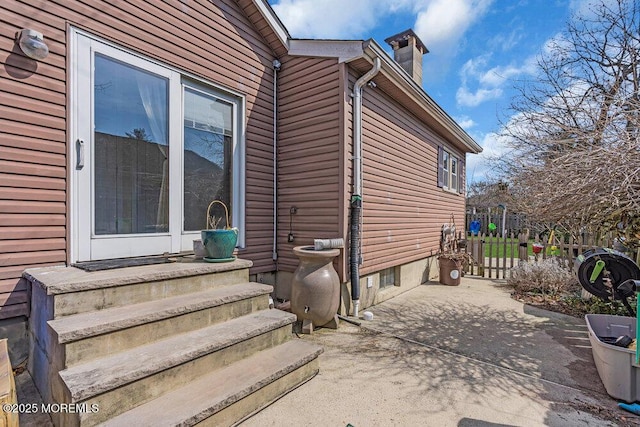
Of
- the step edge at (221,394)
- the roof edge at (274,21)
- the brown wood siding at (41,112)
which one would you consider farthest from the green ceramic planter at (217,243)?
the roof edge at (274,21)

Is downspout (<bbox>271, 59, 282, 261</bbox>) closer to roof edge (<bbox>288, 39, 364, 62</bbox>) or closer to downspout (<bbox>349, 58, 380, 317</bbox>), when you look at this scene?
roof edge (<bbox>288, 39, 364, 62</bbox>)

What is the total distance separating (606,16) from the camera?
702cm

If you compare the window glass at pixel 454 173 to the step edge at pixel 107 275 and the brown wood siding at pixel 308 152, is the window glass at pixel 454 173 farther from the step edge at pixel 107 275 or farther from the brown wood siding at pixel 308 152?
the step edge at pixel 107 275

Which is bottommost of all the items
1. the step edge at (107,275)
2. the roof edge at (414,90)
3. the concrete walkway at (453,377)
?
the concrete walkway at (453,377)

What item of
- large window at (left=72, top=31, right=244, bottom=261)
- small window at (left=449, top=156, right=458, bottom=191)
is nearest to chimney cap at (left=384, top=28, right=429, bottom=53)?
small window at (left=449, top=156, right=458, bottom=191)

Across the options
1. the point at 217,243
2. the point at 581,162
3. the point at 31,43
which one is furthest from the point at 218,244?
the point at 581,162

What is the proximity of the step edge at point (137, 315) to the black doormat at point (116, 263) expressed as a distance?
1.95ft

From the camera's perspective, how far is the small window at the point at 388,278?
18.1ft

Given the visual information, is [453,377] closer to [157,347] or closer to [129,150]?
[157,347]

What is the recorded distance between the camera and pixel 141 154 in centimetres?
338

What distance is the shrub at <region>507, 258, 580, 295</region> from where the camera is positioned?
5.57 meters

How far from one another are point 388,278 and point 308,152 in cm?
287

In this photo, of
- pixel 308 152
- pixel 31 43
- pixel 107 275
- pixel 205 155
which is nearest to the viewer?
pixel 107 275

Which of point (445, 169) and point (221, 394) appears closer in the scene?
point (221, 394)
